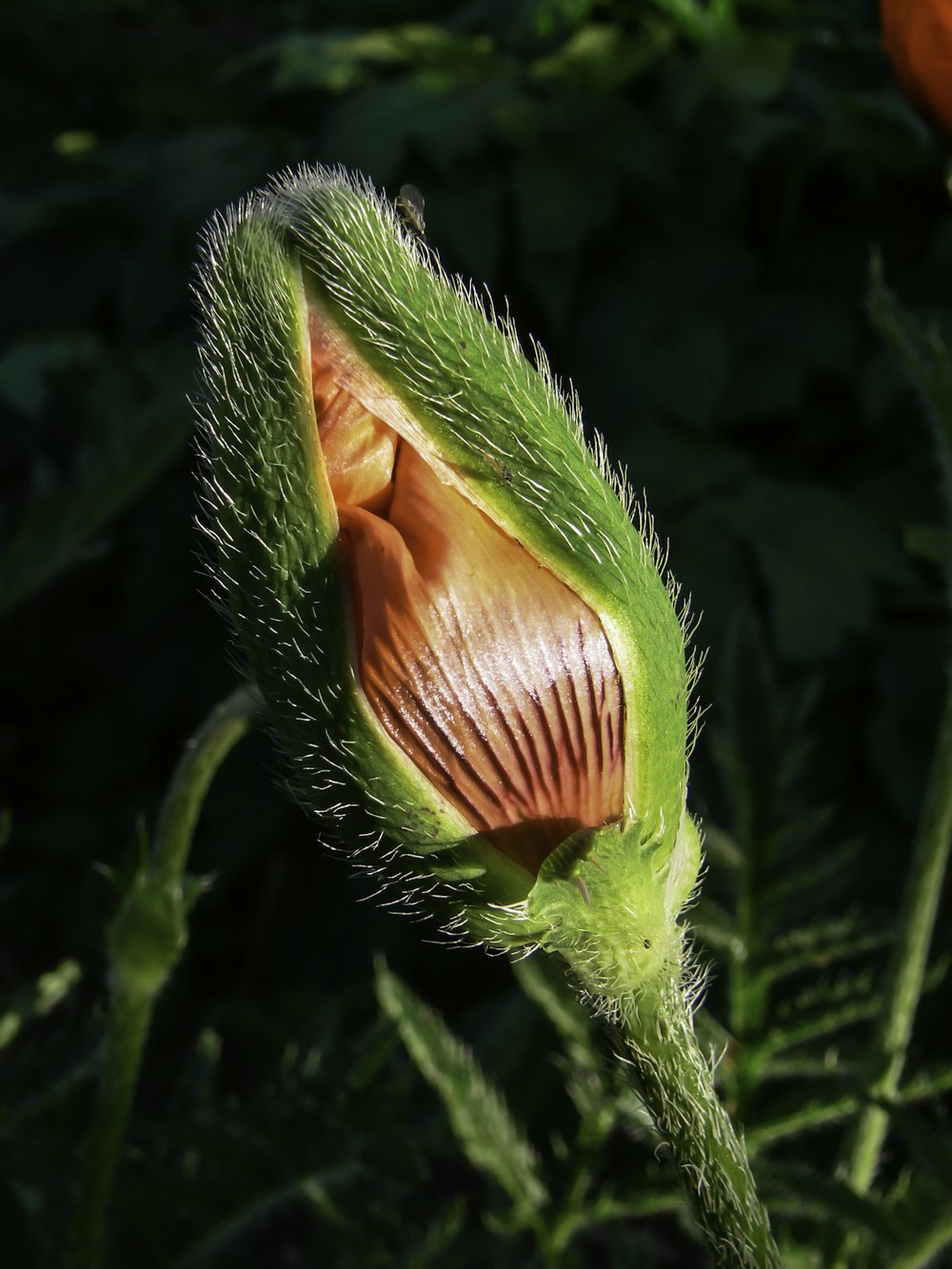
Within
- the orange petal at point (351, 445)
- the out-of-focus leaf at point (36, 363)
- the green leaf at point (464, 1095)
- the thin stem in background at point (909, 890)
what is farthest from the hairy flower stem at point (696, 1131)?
the out-of-focus leaf at point (36, 363)

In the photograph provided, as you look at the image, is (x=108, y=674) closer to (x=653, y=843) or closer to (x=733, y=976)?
(x=733, y=976)

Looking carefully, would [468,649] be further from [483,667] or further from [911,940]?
[911,940]

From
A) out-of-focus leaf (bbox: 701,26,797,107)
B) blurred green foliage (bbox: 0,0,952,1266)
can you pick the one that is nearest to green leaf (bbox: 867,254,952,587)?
blurred green foliage (bbox: 0,0,952,1266)

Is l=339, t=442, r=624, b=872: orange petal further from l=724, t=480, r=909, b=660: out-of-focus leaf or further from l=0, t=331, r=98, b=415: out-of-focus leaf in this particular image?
l=0, t=331, r=98, b=415: out-of-focus leaf

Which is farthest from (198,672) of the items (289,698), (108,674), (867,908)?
(289,698)

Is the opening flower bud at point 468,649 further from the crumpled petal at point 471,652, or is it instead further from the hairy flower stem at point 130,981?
the hairy flower stem at point 130,981

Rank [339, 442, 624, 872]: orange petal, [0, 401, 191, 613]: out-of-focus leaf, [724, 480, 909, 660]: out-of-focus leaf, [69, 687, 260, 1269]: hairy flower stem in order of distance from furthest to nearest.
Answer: [724, 480, 909, 660]: out-of-focus leaf → [0, 401, 191, 613]: out-of-focus leaf → [69, 687, 260, 1269]: hairy flower stem → [339, 442, 624, 872]: orange petal
